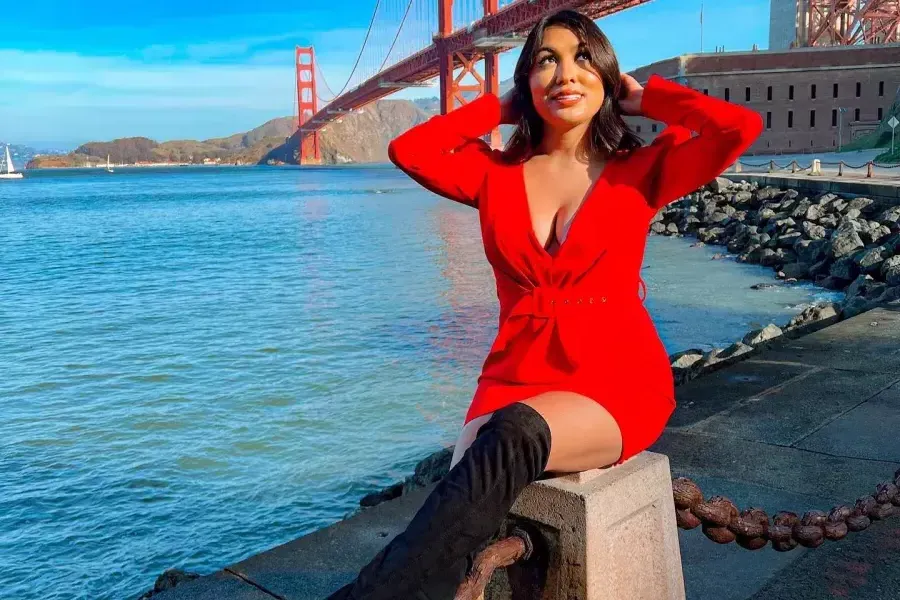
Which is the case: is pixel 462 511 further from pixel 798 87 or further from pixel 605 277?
pixel 798 87

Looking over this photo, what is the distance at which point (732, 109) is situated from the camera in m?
1.58

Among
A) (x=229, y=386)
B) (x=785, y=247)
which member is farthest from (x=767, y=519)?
(x=785, y=247)

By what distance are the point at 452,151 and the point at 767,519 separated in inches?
36.7

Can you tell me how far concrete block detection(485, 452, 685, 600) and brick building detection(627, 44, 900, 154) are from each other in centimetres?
3336

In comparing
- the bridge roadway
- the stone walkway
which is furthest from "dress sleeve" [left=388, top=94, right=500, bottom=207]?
the bridge roadway

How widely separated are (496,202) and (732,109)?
0.45 meters

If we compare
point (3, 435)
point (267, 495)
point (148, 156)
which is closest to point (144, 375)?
point (3, 435)

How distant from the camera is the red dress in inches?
58.4

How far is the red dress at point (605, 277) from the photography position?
4.86 ft

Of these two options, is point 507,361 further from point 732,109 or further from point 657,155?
point 732,109

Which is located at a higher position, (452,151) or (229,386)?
(452,151)

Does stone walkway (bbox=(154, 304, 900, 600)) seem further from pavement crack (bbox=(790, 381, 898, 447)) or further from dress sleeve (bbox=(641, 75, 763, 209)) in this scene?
dress sleeve (bbox=(641, 75, 763, 209))

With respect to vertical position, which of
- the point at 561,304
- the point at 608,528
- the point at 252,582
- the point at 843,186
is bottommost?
the point at 252,582

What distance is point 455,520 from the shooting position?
4.07 feet
